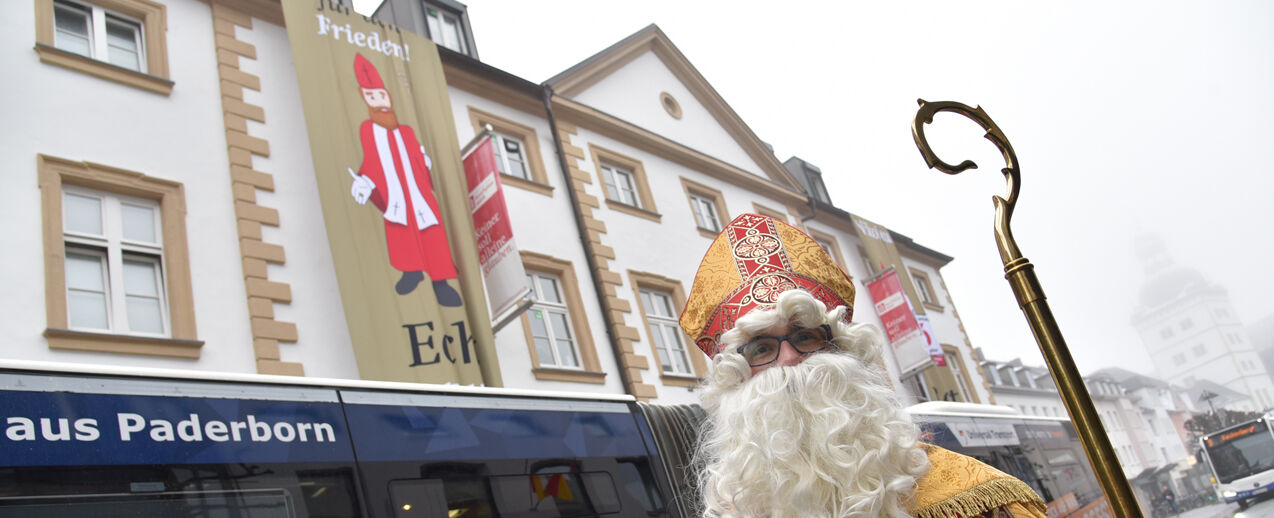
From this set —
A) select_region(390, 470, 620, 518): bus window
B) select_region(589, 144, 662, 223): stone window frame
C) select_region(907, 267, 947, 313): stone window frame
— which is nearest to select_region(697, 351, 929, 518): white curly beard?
select_region(390, 470, 620, 518): bus window

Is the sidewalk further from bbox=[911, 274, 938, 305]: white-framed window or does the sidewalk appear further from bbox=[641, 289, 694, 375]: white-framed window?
bbox=[641, 289, 694, 375]: white-framed window

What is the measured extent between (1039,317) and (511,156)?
43.2ft

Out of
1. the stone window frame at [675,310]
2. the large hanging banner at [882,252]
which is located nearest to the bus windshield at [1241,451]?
the large hanging banner at [882,252]

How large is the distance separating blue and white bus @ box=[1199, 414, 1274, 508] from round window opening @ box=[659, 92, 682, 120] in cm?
1696

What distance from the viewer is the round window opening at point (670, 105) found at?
19156 millimetres

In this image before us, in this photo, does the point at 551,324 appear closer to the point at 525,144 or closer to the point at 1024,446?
the point at 525,144

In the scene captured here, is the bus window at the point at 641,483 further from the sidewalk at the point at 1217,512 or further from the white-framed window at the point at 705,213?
the sidewalk at the point at 1217,512

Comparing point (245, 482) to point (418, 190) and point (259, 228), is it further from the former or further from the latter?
A: point (418, 190)

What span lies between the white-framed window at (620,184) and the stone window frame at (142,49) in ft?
23.9

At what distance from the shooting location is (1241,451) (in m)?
24.8

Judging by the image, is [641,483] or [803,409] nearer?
[803,409]

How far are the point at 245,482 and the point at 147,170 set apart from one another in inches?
229

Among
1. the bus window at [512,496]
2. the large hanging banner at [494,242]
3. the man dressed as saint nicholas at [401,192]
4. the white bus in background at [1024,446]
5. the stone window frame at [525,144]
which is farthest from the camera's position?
the stone window frame at [525,144]

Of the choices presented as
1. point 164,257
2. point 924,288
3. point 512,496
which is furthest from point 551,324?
point 924,288
